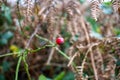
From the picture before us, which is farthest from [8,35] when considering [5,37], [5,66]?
[5,66]

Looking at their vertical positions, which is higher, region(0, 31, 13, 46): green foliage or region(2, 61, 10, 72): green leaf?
region(0, 31, 13, 46): green foliage

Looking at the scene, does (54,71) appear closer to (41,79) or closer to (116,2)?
(41,79)

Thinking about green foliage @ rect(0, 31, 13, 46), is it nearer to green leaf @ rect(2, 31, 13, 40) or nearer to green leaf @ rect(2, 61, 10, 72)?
green leaf @ rect(2, 31, 13, 40)

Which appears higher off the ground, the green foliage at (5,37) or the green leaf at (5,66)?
the green foliage at (5,37)

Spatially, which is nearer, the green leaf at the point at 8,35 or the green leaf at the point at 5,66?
the green leaf at the point at 5,66

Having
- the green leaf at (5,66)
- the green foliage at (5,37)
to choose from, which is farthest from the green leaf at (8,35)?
the green leaf at (5,66)

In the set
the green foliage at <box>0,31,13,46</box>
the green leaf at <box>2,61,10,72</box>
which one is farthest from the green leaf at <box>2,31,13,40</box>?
the green leaf at <box>2,61,10,72</box>

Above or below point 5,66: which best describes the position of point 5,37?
above

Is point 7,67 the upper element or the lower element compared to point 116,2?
lower

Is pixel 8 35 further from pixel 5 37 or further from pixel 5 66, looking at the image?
pixel 5 66

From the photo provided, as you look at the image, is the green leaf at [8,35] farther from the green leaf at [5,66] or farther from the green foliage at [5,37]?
the green leaf at [5,66]

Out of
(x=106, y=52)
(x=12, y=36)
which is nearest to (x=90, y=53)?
(x=106, y=52)
